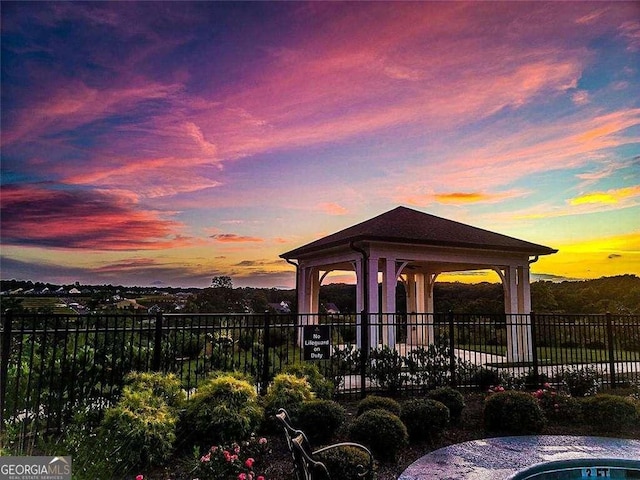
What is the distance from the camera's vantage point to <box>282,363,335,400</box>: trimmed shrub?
6.32 metres

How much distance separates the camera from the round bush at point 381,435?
4598 mm

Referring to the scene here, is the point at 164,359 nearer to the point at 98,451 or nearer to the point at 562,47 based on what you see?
the point at 98,451

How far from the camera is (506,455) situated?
15.3 feet

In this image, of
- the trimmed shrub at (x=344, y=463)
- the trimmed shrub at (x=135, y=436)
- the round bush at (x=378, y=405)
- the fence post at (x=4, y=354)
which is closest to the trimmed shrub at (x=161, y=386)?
the trimmed shrub at (x=135, y=436)

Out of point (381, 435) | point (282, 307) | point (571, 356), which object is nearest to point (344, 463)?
point (381, 435)

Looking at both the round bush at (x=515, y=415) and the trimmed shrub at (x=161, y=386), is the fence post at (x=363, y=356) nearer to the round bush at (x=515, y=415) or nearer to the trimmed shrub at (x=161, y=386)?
the round bush at (x=515, y=415)

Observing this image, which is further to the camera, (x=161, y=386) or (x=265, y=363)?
(x=265, y=363)

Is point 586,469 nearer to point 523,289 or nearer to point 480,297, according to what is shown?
point 523,289

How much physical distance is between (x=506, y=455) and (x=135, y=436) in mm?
3852

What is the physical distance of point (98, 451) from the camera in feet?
13.5

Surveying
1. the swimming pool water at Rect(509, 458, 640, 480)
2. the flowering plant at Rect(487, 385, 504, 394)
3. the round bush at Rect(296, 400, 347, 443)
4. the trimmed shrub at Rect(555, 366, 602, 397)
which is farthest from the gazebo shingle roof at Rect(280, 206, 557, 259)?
the swimming pool water at Rect(509, 458, 640, 480)

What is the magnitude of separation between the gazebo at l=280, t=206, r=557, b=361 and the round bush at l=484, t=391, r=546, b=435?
2.88 metres

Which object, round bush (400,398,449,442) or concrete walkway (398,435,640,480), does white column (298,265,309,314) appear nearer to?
round bush (400,398,449,442)

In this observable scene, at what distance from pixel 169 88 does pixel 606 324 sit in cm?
991
